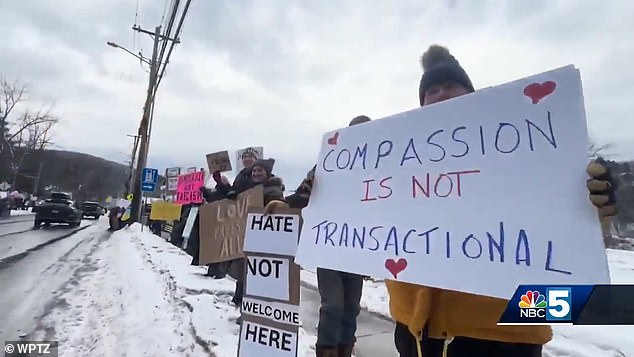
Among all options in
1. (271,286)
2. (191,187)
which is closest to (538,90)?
(271,286)

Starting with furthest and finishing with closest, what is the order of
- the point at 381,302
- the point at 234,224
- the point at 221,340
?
the point at 381,302
the point at 221,340
the point at 234,224

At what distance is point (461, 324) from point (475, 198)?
16.6 inches

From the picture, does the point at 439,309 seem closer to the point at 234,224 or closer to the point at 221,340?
the point at 234,224

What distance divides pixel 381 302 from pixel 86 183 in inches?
3873

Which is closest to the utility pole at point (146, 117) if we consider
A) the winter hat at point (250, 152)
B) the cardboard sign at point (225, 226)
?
the winter hat at point (250, 152)

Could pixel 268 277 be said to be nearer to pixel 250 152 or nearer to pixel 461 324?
pixel 461 324

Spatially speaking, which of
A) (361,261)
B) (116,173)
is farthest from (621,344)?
(116,173)

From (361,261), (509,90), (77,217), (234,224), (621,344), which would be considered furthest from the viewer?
(77,217)

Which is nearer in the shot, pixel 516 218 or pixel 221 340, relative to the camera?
pixel 516 218

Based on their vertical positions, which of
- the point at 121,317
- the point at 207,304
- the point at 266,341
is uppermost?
the point at 266,341

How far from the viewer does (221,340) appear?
3613 millimetres

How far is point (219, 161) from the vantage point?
20.5ft

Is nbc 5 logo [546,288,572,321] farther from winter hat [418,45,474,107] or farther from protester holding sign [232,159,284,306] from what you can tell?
protester holding sign [232,159,284,306]

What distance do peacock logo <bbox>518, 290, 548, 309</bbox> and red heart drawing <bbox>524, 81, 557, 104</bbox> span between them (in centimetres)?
61
